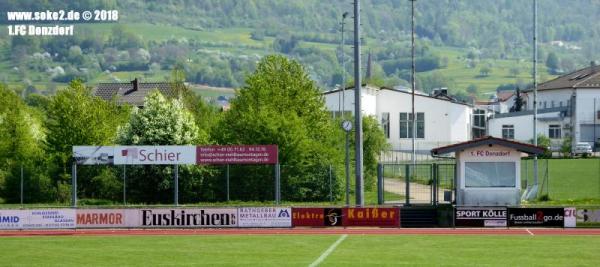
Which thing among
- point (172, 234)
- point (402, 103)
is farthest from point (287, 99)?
point (402, 103)

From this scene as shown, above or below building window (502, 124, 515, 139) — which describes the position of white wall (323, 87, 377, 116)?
above

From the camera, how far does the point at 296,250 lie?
38125 mm

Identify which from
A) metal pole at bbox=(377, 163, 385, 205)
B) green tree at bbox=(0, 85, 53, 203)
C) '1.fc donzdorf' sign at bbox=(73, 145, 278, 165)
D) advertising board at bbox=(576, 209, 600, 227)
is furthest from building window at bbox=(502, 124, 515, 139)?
advertising board at bbox=(576, 209, 600, 227)

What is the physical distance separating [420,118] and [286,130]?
59732 mm

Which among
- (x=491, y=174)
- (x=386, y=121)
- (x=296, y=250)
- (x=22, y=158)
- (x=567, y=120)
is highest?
(x=567, y=120)

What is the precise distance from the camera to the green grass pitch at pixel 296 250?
3394 centimetres

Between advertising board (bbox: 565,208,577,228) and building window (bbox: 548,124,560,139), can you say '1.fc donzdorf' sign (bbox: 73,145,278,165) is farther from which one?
building window (bbox: 548,124,560,139)

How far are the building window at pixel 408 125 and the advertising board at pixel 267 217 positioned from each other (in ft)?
254

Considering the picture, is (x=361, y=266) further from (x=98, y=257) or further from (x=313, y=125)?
(x=313, y=125)

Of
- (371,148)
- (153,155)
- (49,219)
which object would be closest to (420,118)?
(371,148)

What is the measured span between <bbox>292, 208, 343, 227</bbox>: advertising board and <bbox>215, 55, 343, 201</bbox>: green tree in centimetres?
1100

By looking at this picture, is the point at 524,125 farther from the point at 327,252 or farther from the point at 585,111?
the point at 327,252

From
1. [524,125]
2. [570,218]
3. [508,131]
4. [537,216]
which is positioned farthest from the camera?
[508,131]

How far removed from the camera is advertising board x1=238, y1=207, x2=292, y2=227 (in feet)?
160
